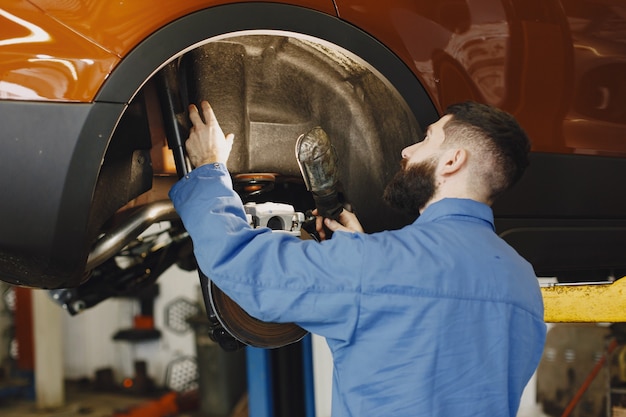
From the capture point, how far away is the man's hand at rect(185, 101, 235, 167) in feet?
3.80

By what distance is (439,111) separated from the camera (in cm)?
124

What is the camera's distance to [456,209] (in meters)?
1.07

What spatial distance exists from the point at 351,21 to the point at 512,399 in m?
0.69

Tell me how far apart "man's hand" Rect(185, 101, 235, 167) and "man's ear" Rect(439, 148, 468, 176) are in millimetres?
382

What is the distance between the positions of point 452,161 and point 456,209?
0.09 metres

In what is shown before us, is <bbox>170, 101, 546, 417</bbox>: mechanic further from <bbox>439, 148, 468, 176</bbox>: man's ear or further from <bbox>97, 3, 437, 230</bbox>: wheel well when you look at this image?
<bbox>97, 3, 437, 230</bbox>: wheel well

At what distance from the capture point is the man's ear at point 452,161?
1.10 meters

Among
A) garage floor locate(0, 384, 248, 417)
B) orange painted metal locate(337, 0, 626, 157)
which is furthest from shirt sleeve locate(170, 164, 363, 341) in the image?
garage floor locate(0, 384, 248, 417)

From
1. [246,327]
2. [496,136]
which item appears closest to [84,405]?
[246,327]

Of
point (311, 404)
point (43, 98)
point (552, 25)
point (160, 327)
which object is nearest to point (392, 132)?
point (552, 25)

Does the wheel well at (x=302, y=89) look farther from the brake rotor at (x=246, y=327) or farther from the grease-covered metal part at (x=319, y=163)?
the brake rotor at (x=246, y=327)

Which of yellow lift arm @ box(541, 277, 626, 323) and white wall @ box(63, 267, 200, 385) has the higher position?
yellow lift arm @ box(541, 277, 626, 323)

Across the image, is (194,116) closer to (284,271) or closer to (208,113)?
(208,113)

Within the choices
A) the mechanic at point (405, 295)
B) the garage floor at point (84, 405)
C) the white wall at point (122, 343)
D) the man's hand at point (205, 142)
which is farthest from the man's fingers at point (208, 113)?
the white wall at point (122, 343)
